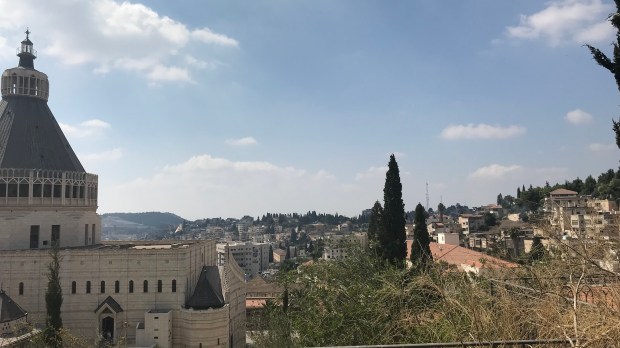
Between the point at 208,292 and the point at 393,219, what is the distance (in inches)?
507

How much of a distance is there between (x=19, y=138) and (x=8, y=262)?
8.94 meters

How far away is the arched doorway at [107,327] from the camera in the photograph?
2594cm

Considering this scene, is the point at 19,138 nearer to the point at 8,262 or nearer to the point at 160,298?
the point at 8,262

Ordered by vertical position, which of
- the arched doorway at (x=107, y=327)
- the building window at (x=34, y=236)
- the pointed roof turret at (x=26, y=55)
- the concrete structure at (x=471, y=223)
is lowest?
the arched doorway at (x=107, y=327)

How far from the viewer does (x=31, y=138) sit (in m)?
30.6

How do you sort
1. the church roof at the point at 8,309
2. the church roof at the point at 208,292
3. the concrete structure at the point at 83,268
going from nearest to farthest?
the church roof at the point at 8,309
the concrete structure at the point at 83,268
the church roof at the point at 208,292

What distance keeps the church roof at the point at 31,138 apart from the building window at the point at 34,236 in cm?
405

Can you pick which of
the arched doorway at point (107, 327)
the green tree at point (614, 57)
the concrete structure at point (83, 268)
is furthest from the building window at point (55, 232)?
the green tree at point (614, 57)

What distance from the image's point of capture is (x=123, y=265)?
26.6 meters

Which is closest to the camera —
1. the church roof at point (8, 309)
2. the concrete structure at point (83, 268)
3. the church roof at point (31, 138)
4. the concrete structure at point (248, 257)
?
the church roof at point (8, 309)

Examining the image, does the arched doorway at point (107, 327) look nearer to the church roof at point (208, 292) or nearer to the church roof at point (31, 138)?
the church roof at point (208, 292)

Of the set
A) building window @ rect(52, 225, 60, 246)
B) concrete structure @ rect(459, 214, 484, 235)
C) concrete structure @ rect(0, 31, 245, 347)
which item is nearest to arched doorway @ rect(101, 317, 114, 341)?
concrete structure @ rect(0, 31, 245, 347)

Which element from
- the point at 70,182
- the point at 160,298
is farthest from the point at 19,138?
the point at 160,298

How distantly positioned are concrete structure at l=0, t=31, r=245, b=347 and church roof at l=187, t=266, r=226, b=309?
0.06 meters
